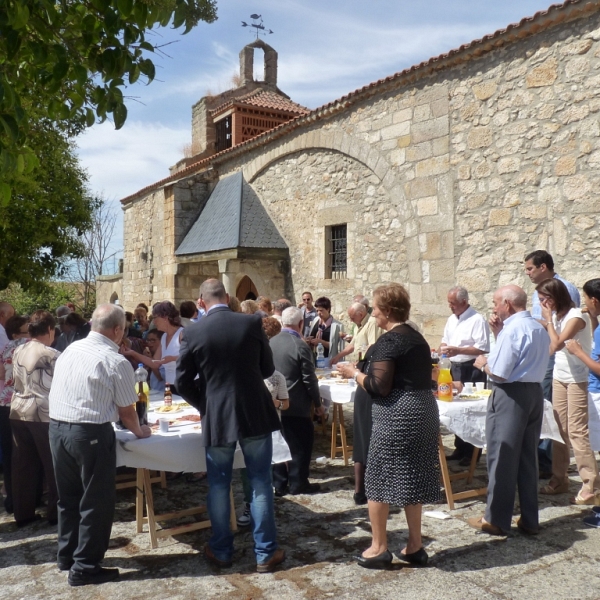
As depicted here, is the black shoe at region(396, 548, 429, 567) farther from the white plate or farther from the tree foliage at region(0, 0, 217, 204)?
the tree foliage at region(0, 0, 217, 204)

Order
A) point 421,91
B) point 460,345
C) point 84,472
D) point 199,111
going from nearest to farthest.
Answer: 1. point 84,472
2. point 460,345
3. point 421,91
4. point 199,111

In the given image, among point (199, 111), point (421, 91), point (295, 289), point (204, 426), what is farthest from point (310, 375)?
point (199, 111)

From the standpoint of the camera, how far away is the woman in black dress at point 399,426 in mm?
3301

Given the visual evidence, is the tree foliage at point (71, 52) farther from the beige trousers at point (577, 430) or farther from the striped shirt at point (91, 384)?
the beige trousers at point (577, 430)

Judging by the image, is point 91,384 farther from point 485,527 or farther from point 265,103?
point 265,103

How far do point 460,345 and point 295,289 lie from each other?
6.44 meters

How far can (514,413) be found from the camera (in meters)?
3.80

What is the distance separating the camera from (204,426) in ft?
11.4

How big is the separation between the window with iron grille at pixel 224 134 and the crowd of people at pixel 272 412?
618 inches

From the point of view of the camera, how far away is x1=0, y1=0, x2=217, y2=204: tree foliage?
311 cm

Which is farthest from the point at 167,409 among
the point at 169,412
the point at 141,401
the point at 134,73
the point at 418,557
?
the point at 134,73

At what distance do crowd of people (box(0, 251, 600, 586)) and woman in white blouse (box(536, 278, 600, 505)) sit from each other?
1 centimetres

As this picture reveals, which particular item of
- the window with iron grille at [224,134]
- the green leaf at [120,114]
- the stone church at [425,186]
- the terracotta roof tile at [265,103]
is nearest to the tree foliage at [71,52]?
the green leaf at [120,114]

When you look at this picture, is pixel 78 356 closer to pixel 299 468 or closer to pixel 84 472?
pixel 84 472
